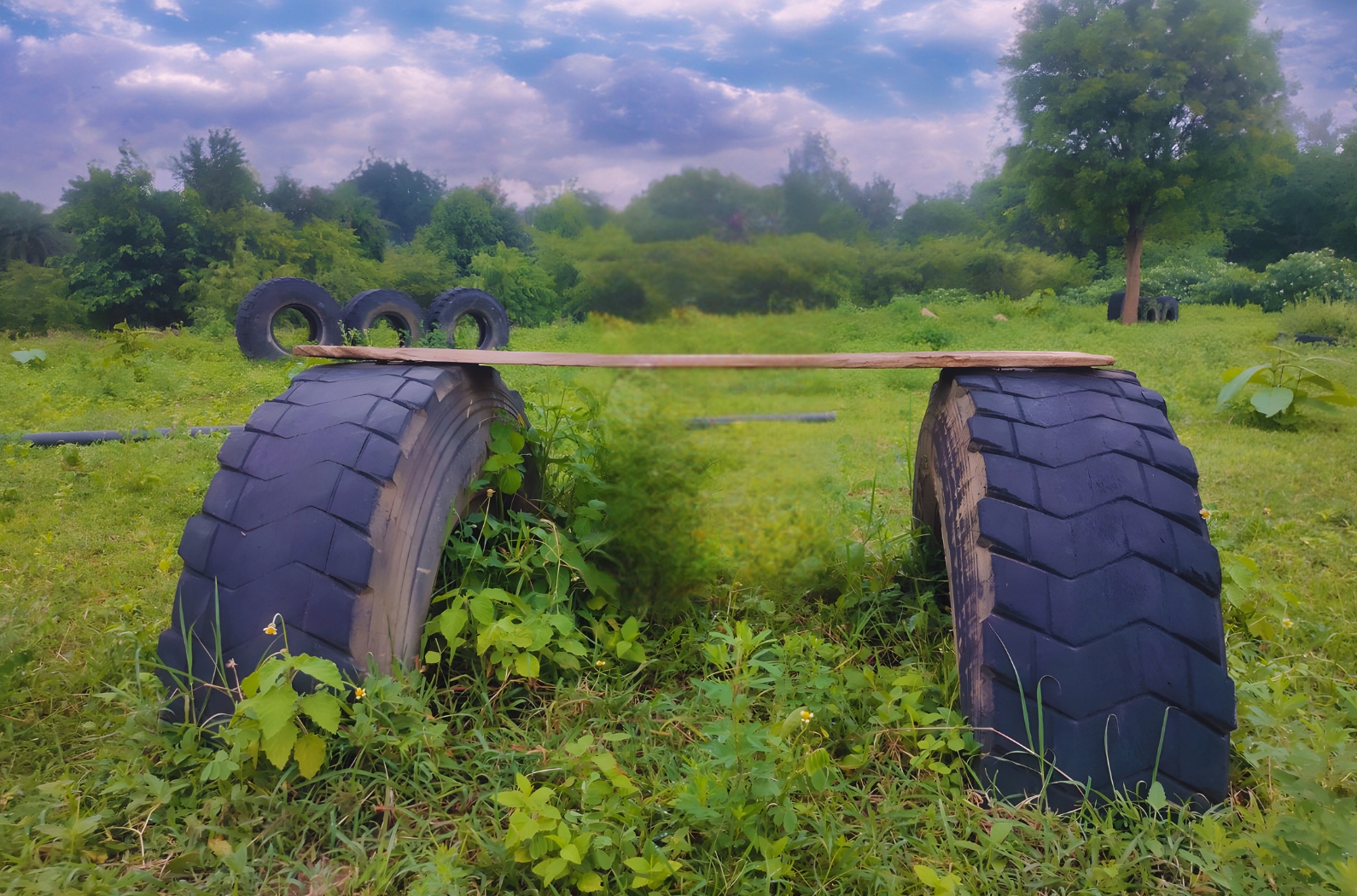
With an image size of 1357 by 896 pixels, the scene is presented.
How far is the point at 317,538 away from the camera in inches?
51.7

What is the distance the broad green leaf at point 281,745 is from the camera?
3.82 feet

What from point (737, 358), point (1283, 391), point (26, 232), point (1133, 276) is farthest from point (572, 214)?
point (26, 232)

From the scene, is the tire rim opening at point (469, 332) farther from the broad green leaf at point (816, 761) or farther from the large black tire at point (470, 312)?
the broad green leaf at point (816, 761)

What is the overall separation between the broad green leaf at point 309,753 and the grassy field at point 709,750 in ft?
0.21

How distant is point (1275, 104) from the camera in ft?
49.5

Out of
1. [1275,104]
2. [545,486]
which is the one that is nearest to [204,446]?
[545,486]

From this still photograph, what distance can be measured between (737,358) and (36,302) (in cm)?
2138

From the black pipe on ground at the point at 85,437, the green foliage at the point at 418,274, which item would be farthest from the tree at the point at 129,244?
the black pipe on ground at the point at 85,437

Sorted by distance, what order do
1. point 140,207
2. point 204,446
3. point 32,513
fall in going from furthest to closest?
1. point 140,207
2. point 204,446
3. point 32,513

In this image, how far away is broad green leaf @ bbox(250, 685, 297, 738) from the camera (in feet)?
3.78

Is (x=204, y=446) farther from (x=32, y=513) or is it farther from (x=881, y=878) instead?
(x=881, y=878)

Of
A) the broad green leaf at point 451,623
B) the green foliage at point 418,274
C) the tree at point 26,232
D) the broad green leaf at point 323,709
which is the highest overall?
the tree at point 26,232

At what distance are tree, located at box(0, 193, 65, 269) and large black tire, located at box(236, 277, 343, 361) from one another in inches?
536

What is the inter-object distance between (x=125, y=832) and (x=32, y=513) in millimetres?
2747
